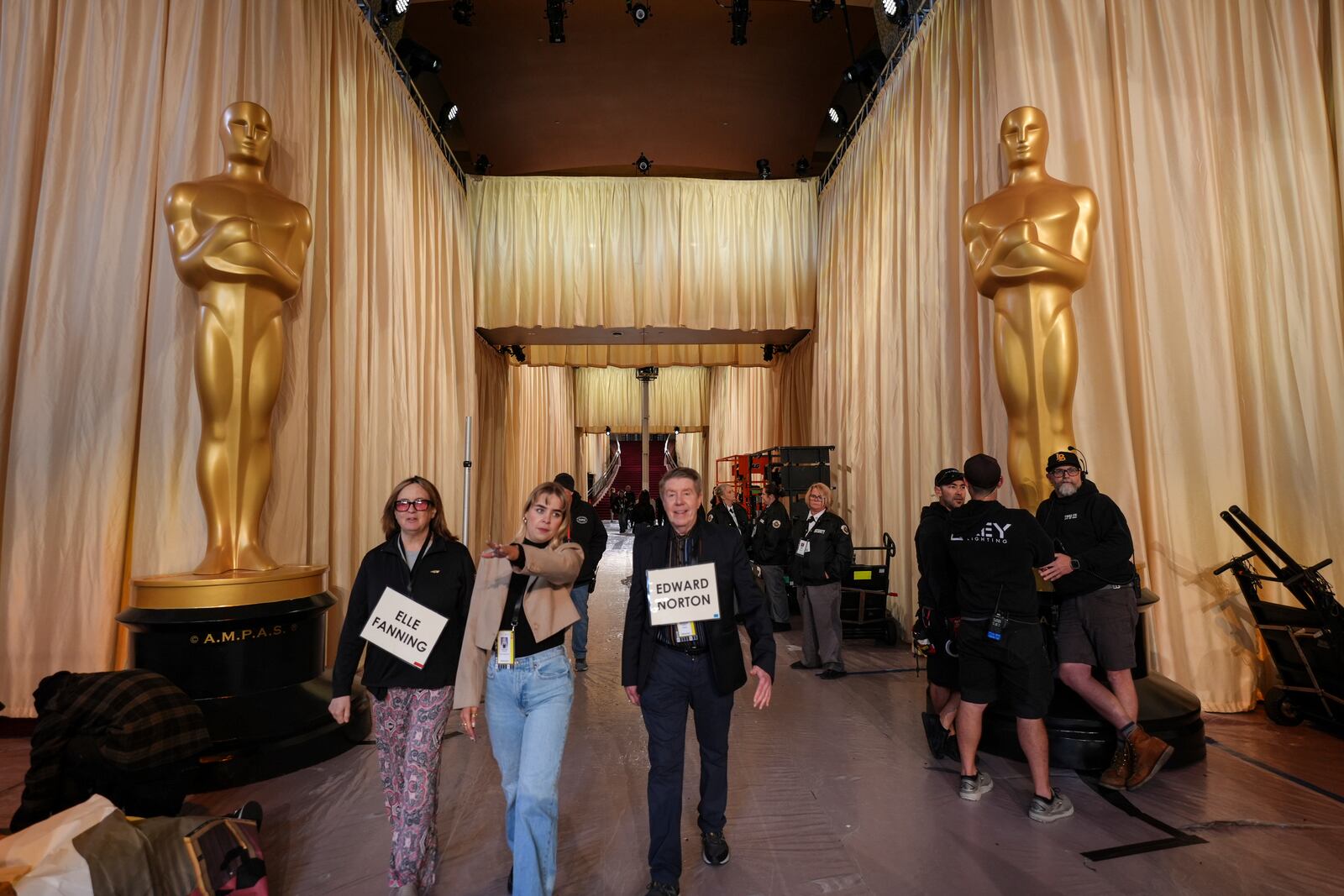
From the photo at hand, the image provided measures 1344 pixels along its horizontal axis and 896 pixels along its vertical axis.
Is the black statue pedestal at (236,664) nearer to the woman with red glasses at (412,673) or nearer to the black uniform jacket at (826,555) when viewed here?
the woman with red glasses at (412,673)

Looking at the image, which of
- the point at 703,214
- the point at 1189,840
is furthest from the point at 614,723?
the point at 703,214

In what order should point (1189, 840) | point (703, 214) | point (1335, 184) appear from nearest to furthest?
point (1189, 840), point (1335, 184), point (703, 214)

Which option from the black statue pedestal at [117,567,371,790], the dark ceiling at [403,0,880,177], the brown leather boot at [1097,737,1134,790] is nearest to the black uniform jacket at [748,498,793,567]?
the brown leather boot at [1097,737,1134,790]

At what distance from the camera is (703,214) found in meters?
10.0

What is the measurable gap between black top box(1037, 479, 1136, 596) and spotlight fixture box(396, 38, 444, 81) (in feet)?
27.6

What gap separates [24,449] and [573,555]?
155 inches

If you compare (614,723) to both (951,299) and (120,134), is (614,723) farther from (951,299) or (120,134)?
(120,134)

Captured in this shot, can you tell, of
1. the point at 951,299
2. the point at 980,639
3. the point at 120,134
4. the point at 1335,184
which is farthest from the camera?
the point at 951,299

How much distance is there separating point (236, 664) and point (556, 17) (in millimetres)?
7244

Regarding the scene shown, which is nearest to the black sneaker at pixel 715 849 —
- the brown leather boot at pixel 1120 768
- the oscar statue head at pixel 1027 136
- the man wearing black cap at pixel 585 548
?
the brown leather boot at pixel 1120 768

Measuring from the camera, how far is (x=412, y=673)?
228 centimetres

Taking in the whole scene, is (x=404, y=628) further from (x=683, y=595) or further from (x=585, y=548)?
(x=585, y=548)

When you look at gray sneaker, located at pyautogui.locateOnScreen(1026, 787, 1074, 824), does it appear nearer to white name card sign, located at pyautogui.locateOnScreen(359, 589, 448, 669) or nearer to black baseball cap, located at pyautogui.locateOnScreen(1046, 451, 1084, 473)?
black baseball cap, located at pyautogui.locateOnScreen(1046, 451, 1084, 473)

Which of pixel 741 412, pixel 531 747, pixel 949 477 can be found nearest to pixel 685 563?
pixel 531 747
